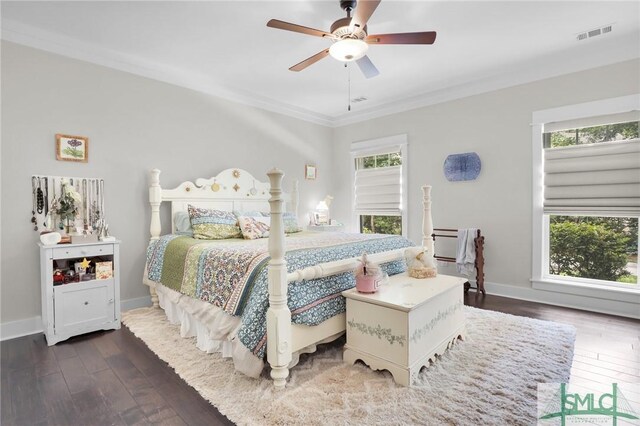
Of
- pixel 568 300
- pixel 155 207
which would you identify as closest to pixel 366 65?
pixel 155 207

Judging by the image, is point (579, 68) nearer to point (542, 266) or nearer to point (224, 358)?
point (542, 266)

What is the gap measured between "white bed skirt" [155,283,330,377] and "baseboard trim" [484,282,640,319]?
105 inches

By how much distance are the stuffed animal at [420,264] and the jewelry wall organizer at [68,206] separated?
2.81 meters

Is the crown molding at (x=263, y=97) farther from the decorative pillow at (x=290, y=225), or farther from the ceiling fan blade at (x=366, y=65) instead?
the ceiling fan blade at (x=366, y=65)

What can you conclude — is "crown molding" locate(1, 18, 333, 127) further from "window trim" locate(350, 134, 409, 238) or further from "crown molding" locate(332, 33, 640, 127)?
"crown molding" locate(332, 33, 640, 127)

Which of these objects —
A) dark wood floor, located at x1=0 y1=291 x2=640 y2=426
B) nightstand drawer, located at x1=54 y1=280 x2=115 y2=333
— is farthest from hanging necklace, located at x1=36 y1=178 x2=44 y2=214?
dark wood floor, located at x1=0 y1=291 x2=640 y2=426

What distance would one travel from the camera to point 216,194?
4051 mm

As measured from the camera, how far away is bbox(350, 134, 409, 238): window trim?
486 centimetres

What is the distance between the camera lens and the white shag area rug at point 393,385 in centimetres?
171

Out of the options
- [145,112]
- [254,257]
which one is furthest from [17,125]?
[254,257]

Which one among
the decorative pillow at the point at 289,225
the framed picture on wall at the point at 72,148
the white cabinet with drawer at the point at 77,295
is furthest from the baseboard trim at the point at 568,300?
the framed picture on wall at the point at 72,148

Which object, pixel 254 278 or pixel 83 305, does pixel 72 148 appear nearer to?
pixel 83 305

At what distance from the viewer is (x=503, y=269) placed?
3.97 metres

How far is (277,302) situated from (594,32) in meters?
3.70
